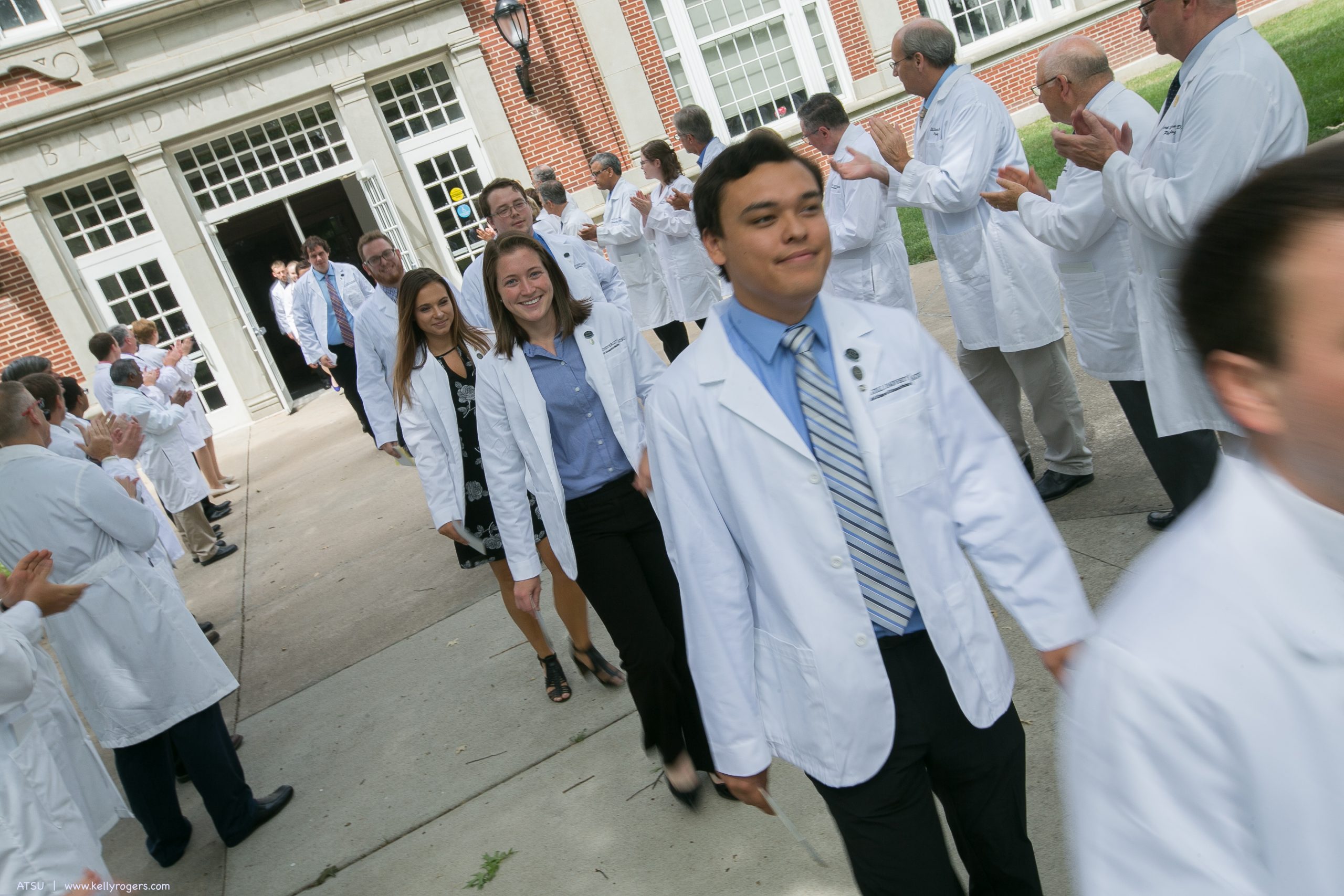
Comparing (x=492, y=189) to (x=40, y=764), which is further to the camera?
(x=492, y=189)

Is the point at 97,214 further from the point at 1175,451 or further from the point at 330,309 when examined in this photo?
the point at 1175,451

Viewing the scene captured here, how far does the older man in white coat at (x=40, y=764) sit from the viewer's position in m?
2.71

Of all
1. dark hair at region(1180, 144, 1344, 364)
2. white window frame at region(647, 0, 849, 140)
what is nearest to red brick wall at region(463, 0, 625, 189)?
white window frame at region(647, 0, 849, 140)

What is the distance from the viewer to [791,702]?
202 centimetres

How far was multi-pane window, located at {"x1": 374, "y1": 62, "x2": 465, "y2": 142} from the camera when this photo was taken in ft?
47.6

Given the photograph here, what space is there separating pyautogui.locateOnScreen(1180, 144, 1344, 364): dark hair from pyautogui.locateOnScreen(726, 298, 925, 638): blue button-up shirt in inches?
38.8

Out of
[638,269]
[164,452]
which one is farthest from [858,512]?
[164,452]

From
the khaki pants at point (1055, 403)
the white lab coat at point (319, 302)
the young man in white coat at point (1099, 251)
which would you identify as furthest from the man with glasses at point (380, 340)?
the young man in white coat at point (1099, 251)

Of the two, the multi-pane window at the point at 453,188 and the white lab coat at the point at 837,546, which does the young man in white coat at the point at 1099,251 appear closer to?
the white lab coat at the point at 837,546

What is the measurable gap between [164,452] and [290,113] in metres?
7.71

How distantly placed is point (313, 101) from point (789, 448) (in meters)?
14.3

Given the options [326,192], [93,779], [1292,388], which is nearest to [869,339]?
[1292,388]

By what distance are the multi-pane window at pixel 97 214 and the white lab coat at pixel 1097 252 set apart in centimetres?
1384

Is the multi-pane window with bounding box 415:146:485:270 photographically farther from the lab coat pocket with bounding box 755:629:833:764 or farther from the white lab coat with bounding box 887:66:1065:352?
the lab coat pocket with bounding box 755:629:833:764
